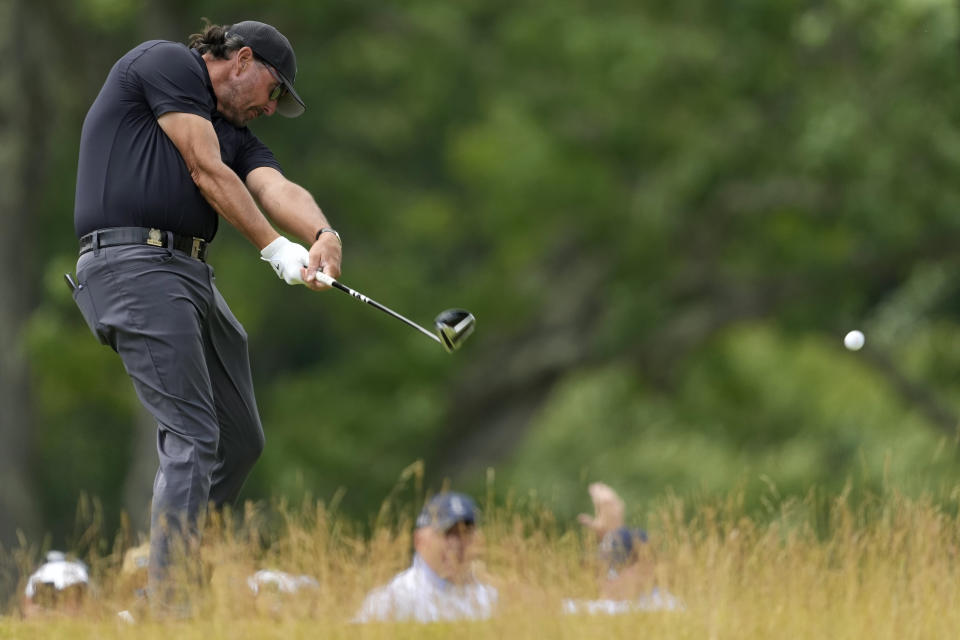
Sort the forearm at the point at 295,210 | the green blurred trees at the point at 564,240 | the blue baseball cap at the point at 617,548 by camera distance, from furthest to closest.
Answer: the green blurred trees at the point at 564,240
the blue baseball cap at the point at 617,548
the forearm at the point at 295,210

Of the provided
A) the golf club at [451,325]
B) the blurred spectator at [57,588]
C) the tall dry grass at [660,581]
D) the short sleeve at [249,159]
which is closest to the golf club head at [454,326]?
the golf club at [451,325]

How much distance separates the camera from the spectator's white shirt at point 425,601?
578 cm

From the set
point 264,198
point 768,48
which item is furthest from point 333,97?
point 264,198

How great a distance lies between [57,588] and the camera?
22.6ft

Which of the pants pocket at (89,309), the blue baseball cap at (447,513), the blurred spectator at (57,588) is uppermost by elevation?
the pants pocket at (89,309)

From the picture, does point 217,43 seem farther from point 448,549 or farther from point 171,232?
point 448,549

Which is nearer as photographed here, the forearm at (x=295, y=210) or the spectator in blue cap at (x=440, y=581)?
the spectator in blue cap at (x=440, y=581)

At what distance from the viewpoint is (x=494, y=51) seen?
22156mm

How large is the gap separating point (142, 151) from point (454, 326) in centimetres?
131

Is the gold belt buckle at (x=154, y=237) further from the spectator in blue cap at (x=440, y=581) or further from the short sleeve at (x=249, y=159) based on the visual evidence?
the spectator in blue cap at (x=440, y=581)

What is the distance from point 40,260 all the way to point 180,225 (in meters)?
15.7

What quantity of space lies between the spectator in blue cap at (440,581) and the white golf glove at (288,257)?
1157 mm

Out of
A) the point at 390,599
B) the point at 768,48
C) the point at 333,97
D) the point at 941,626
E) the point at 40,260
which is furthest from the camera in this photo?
the point at 333,97

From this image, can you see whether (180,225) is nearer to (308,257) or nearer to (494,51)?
(308,257)
